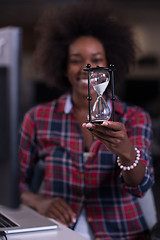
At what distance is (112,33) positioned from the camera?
1.41m

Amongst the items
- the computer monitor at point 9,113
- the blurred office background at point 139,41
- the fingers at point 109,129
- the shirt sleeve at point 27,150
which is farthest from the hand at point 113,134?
the blurred office background at point 139,41

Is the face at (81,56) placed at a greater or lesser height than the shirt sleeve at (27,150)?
greater

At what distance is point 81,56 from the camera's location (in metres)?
1.32

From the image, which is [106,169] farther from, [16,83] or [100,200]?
[16,83]

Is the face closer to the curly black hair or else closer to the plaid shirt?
the curly black hair

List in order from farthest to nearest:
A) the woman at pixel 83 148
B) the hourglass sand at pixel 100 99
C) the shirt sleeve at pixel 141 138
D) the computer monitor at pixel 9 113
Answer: the woman at pixel 83 148
the shirt sleeve at pixel 141 138
the hourglass sand at pixel 100 99
the computer monitor at pixel 9 113

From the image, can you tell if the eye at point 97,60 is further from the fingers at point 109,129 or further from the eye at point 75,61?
the fingers at point 109,129

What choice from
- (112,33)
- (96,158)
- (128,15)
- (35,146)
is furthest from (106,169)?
(128,15)

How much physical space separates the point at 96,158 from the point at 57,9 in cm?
69

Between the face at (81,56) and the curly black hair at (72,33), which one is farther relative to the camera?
the curly black hair at (72,33)

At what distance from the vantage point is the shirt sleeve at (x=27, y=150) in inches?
58.2

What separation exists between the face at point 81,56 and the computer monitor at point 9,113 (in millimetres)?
474

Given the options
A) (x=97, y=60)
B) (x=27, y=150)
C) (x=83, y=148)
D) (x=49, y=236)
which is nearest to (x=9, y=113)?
(x=49, y=236)

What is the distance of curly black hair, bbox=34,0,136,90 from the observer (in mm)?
1383
